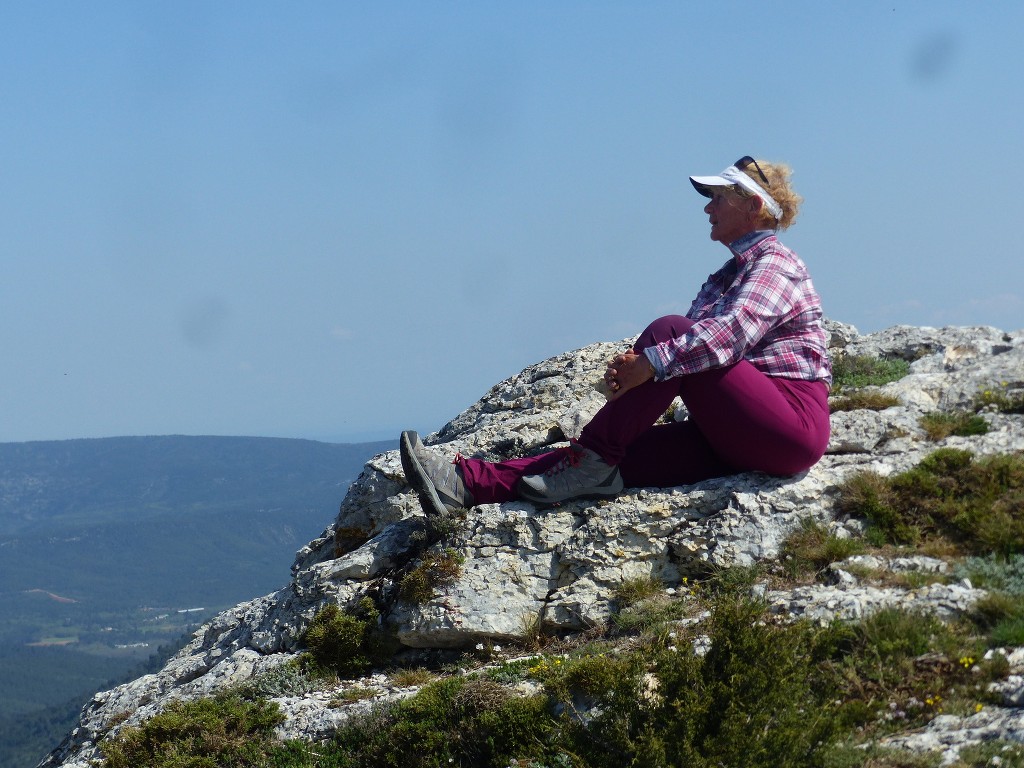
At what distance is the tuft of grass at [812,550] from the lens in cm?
895

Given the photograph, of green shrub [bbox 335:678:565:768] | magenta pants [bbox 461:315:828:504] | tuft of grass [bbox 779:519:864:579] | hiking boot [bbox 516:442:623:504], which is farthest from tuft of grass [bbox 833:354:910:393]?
green shrub [bbox 335:678:565:768]

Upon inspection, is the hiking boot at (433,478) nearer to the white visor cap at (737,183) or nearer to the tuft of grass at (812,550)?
the tuft of grass at (812,550)

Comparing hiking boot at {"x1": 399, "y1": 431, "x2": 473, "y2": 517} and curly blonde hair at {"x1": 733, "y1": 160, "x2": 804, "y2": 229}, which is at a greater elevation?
curly blonde hair at {"x1": 733, "y1": 160, "x2": 804, "y2": 229}

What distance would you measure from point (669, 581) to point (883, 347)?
657 centimetres

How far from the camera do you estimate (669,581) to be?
9531 millimetres

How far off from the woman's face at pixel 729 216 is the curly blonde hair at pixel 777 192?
3.1 inches

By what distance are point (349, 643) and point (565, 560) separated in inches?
86.1

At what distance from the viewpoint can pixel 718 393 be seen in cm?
918

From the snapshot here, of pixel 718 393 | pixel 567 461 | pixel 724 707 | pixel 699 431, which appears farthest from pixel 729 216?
pixel 724 707

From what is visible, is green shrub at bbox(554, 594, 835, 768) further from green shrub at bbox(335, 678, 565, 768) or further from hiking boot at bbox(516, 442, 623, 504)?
hiking boot at bbox(516, 442, 623, 504)

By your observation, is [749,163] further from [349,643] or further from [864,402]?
[349,643]

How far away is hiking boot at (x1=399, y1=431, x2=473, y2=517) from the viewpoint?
31.5 ft

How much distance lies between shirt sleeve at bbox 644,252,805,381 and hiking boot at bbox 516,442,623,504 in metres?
1.19

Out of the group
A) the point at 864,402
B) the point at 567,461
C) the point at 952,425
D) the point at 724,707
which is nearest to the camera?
the point at 724,707
